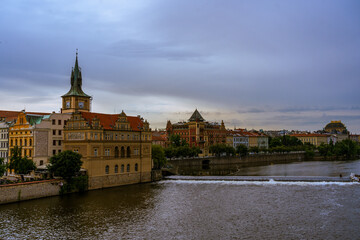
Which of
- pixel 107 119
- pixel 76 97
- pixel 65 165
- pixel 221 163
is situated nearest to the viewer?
pixel 65 165

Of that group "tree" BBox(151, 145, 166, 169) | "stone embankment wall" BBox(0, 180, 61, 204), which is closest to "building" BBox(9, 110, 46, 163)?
"stone embankment wall" BBox(0, 180, 61, 204)

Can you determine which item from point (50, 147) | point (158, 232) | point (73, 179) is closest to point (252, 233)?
point (158, 232)

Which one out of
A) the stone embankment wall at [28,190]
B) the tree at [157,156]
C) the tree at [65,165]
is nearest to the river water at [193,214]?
the stone embankment wall at [28,190]

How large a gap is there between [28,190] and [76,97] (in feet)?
109

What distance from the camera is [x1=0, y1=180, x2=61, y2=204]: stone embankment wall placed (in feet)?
172

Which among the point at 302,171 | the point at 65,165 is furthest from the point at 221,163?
the point at 65,165

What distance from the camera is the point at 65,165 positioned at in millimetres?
59500

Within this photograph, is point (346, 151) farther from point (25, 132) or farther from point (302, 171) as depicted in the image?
point (25, 132)

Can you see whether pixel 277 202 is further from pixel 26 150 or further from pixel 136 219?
pixel 26 150

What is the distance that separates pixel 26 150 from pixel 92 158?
17.1 metres

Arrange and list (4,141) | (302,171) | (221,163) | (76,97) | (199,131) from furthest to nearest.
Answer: (199,131) < (221,163) < (302,171) < (76,97) < (4,141)

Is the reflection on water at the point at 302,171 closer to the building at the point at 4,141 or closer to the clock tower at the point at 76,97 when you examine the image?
the clock tower at the point at 76,97

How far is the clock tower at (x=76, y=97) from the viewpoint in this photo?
276ft

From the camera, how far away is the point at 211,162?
137 meters
